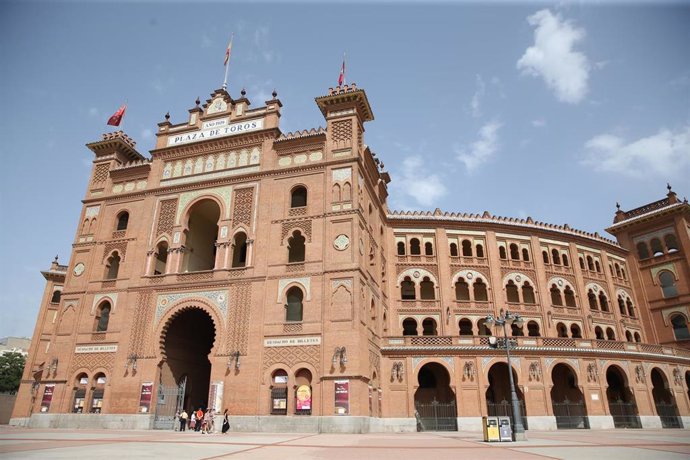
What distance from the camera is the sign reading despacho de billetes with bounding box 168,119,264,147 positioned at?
1131 inches

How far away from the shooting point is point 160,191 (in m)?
29.3

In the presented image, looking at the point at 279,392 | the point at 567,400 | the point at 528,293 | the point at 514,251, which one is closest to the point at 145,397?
the point at 279,392

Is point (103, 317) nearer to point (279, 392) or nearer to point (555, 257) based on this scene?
point (279, 392)

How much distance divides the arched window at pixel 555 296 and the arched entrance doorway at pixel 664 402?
719 centimetres

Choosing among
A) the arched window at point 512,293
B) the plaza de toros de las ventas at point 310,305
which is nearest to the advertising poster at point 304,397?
the plaza de toros de las ventas at point 310,305

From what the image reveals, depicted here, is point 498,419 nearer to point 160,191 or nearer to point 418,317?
point 418,317

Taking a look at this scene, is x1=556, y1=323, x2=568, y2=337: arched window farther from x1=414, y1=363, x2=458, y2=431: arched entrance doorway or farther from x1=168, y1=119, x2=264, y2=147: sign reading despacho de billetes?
x1=168, y1=119, x2=264, y2=147: sign reading despacho de billetes

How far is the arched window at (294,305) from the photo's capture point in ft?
78.9

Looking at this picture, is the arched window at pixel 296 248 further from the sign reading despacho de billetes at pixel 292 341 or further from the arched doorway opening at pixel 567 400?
the arched doorway opening at pixel 567 400

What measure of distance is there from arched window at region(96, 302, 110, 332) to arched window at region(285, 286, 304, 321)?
11466 mm

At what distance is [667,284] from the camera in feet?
123

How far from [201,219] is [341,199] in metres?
10.9

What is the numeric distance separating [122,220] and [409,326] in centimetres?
2094

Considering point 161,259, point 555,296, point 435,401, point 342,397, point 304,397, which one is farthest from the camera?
point 555,296
